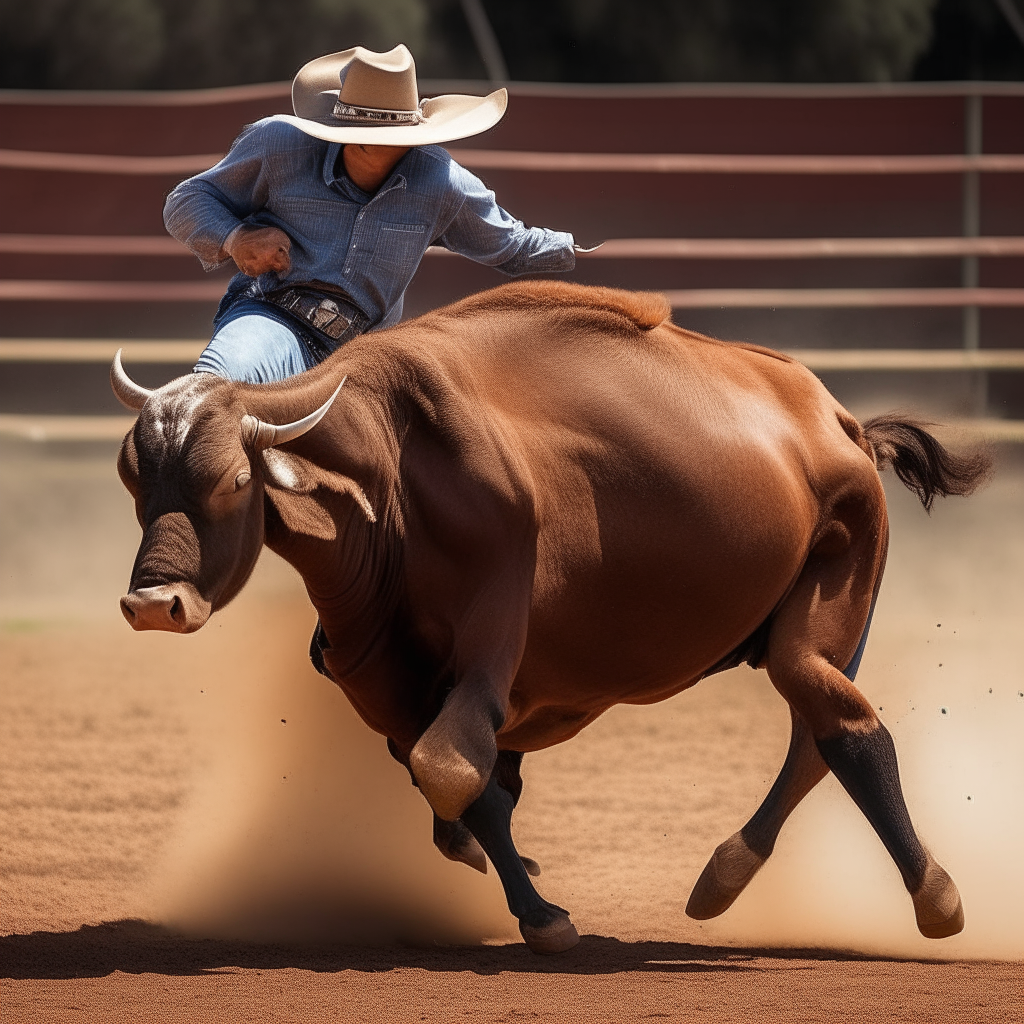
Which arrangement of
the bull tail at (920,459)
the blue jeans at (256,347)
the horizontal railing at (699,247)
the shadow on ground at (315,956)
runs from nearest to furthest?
the blue jeans at (256,347) < the shadow on ground at (315,956) < the bull tail at (920,459) < the horizontal railing at (699,247)

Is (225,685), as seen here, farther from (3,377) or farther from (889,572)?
(3,377)

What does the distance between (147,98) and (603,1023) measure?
515 inches

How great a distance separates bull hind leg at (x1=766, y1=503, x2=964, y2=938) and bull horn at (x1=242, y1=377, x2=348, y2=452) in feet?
4.92

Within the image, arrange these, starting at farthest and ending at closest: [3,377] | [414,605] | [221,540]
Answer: [3,377]
[414,605]
[221,540]

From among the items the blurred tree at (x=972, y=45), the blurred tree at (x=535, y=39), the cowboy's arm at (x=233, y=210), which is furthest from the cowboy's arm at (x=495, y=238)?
the blurred tree at (x=972, y=45)

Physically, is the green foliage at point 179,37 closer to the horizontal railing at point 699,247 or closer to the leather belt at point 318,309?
the horizontal railing at point 699,247

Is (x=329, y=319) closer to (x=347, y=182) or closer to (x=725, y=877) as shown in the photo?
(x=347, y=182)

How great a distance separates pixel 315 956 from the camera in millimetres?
4648

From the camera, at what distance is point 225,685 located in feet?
26.8

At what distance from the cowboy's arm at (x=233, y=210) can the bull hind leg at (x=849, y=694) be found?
1613 millimetres

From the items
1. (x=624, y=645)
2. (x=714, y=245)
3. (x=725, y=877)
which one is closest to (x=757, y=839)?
(x=725, y=877)

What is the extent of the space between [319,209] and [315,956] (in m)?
1.96

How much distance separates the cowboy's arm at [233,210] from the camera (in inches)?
173

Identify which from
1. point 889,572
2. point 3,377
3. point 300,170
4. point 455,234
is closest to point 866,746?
point 455,234
